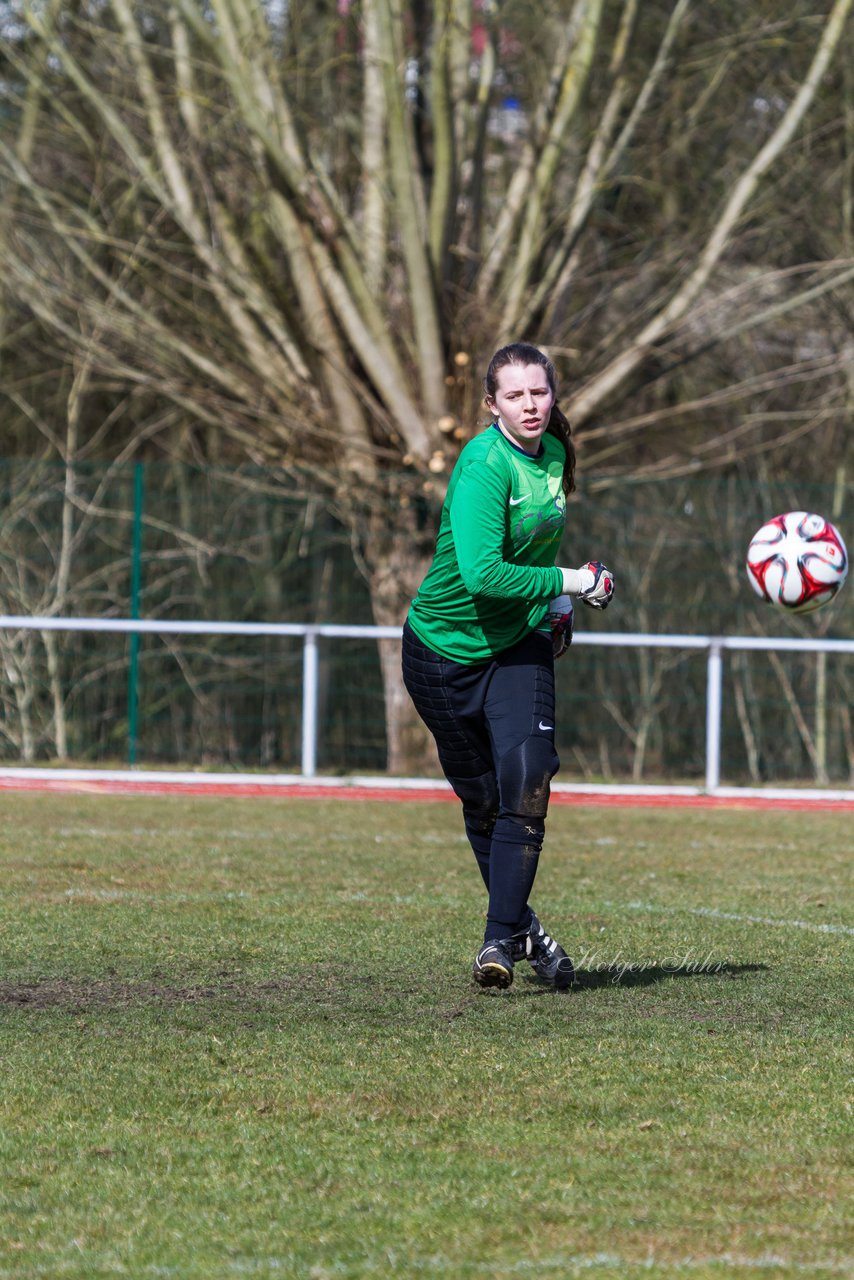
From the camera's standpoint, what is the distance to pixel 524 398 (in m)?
5.59

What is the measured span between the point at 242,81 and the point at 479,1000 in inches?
478

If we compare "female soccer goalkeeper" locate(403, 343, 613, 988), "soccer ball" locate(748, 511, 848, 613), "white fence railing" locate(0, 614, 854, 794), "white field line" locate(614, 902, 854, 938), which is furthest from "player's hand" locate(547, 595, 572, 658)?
"white fence railing" locate(0, 614, 854, 794)

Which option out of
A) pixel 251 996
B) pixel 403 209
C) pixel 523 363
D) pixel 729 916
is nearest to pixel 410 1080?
pixel 251 996

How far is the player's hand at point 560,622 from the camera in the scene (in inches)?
232

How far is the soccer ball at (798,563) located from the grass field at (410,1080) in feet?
4.53

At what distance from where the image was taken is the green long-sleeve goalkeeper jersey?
18.0 feet

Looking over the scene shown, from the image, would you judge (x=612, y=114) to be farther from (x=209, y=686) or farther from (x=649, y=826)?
(x=649, y=826)

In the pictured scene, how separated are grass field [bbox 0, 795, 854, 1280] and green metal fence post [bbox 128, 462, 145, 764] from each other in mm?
6973

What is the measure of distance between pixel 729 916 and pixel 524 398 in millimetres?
3096

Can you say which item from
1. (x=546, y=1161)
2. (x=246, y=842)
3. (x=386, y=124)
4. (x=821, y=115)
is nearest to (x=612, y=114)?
(x=386, y=124)

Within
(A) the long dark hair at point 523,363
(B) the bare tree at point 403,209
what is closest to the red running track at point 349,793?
(B) the bare tree at point 403,209

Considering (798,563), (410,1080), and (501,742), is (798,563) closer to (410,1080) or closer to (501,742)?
(501,742)

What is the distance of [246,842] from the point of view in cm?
1055

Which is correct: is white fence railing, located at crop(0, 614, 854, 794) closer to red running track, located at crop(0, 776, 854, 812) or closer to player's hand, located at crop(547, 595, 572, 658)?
red running track, located at crop(0, 776, 854, 812)
